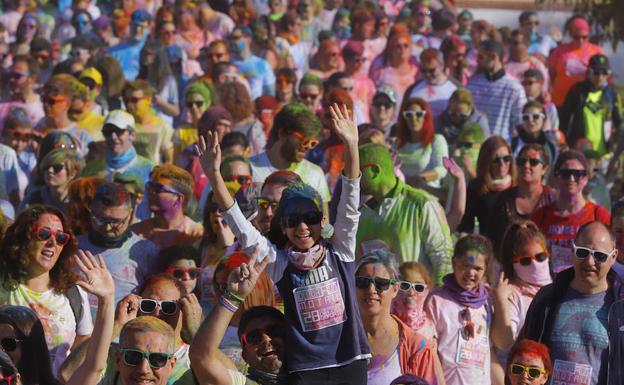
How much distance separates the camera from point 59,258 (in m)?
7.48

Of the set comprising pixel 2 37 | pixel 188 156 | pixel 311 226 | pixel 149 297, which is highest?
pixel 311 226

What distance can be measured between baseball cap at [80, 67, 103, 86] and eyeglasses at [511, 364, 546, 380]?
22.6ft

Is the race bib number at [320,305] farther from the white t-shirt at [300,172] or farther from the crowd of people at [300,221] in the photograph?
the white t-shirt at [300,172]

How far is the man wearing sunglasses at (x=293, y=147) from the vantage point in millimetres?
9664

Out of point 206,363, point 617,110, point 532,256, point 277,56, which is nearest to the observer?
point 206,363

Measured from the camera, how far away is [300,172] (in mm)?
9711

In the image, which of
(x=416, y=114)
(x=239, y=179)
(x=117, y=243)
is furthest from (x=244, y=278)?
(x=416, y=114)

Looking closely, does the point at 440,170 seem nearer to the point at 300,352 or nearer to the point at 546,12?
the point at 300,352

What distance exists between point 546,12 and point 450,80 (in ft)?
35.5

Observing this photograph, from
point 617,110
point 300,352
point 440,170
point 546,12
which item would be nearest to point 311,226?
point 300,352

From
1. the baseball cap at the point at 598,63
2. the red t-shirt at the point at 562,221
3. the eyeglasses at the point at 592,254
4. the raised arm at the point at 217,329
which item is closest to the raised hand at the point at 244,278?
the raised arm at the point at 217,329

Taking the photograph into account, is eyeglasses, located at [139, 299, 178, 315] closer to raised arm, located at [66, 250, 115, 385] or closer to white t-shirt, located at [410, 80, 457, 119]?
raised arm, located at [66, 250, 115, 385]

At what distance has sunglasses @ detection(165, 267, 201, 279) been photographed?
822 centimetres

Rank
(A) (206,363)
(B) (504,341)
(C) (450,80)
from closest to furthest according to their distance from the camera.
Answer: (A) (206,363) < (B) (504,341) < (C) (450,80)
